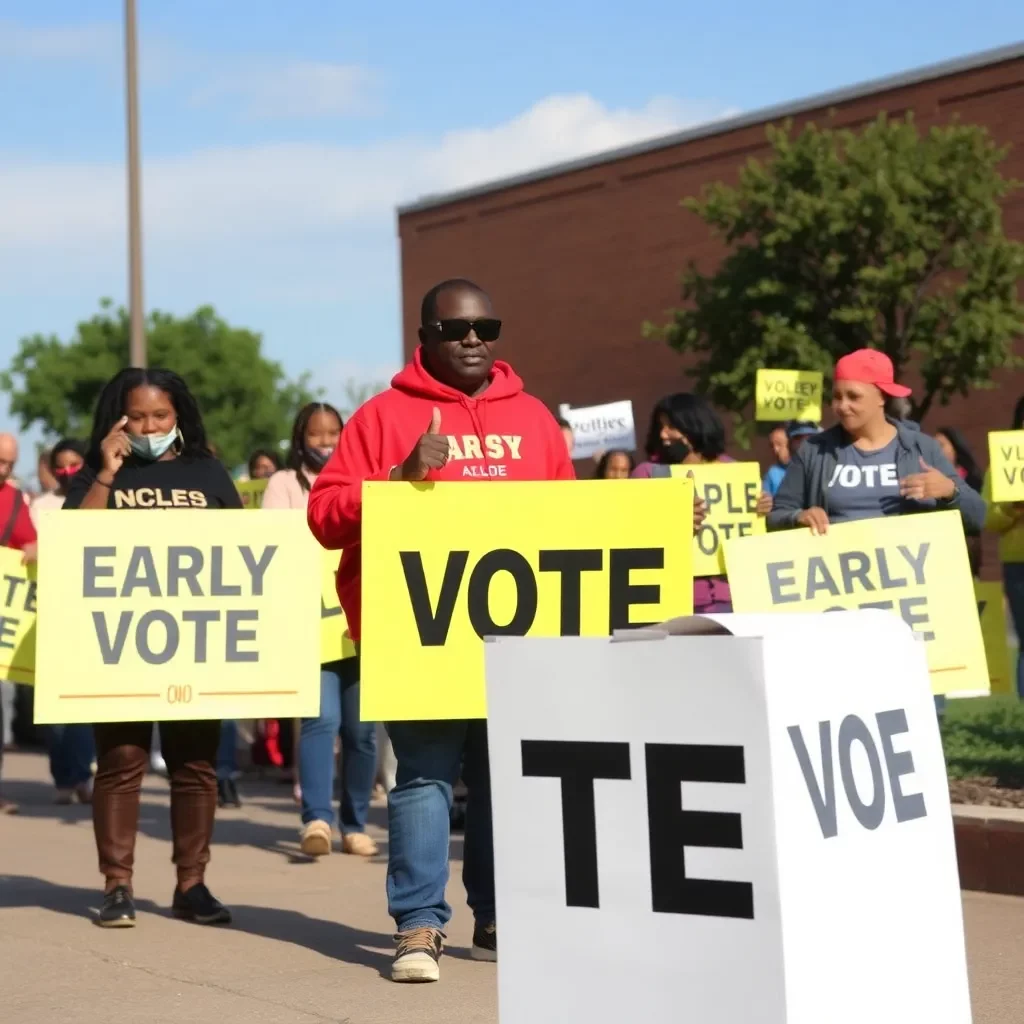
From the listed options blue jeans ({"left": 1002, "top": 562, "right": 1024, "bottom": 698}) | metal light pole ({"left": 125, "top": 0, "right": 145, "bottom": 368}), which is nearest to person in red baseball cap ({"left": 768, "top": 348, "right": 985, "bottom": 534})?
blue jeans ({"left": 1002, "top": 562, "right": 1024, "bottom": 698})

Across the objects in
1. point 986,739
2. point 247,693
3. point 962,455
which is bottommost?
point 986,739

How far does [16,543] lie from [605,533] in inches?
249

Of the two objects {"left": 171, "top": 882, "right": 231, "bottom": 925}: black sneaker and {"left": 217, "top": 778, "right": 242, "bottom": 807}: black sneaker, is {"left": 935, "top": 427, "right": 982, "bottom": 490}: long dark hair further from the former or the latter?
{"left": 171, "top": 882, "right": 231, "bottom": 925}: black sneaker

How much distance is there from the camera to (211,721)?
7.50m

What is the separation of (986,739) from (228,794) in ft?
14.0

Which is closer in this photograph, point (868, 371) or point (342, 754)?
point (868, 371)

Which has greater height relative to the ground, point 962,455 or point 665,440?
point 962,455

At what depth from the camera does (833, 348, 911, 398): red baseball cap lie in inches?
306

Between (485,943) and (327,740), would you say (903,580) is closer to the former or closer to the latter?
(485,943)

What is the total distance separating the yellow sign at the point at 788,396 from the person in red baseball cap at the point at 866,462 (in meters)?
8.30

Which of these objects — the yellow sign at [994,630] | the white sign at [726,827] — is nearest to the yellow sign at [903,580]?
the yellow sign at [994,630]

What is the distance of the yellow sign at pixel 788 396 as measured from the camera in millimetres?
16438

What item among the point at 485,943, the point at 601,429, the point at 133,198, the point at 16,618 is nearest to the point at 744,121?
the point at 133,198

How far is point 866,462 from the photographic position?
25.8 ft
